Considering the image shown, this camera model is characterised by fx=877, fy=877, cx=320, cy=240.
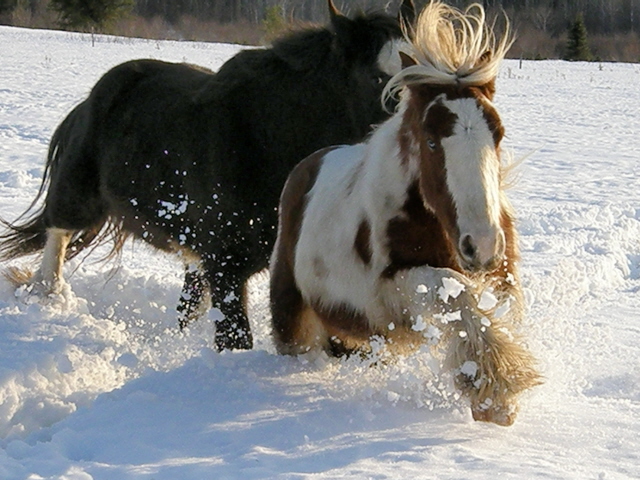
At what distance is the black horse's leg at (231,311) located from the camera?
498 cm

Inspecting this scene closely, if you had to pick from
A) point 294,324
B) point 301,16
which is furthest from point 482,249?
point 301,16

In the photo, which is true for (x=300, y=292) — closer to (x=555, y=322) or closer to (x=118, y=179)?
(x=555, y=322)

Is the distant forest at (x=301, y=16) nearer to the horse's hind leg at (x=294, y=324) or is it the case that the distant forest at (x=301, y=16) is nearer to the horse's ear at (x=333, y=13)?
the horse's ear at (x=333, y=13)

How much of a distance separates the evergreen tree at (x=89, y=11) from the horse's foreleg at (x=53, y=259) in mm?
33041

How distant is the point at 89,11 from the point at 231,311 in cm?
3524

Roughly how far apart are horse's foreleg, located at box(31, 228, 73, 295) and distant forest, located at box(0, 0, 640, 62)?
3261 cm

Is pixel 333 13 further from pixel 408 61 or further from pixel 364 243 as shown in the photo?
pixel 364 243

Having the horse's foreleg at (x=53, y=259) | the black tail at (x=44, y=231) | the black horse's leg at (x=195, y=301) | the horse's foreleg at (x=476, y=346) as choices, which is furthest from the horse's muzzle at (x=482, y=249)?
the horse's foreleg at (x=53, y=259)

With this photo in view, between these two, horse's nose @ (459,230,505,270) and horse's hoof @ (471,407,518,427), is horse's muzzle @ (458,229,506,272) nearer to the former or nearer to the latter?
horse's nose @ (459,230,505,270)

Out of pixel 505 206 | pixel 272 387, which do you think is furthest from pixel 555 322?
pixel 272 387

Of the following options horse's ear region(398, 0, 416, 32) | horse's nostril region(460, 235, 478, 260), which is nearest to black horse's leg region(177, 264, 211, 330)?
horse's ear region(398, 0, 416, 32)

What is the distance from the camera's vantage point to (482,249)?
2984 mm

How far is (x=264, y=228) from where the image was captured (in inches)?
195

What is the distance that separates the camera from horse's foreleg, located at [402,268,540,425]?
3172 millimetres
